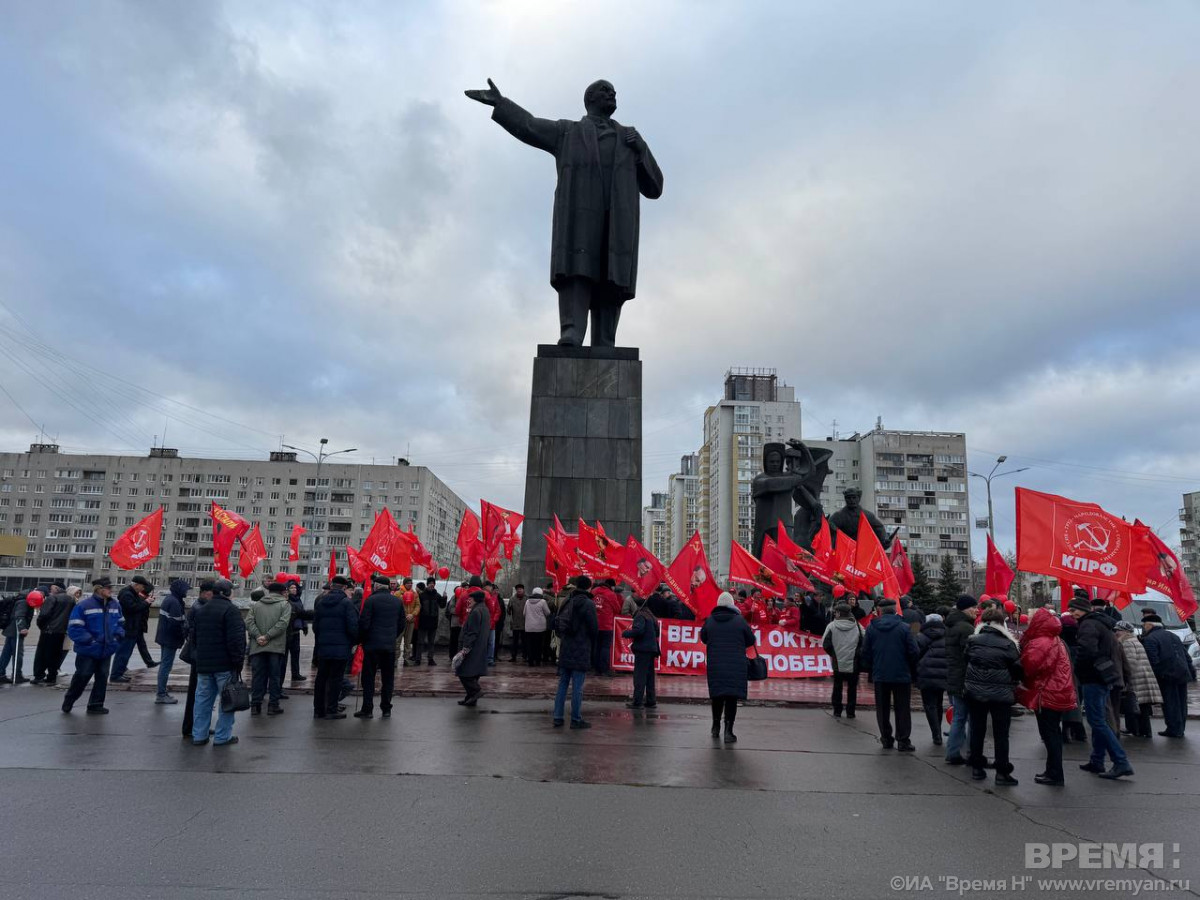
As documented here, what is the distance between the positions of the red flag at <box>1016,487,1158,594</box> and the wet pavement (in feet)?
6.66

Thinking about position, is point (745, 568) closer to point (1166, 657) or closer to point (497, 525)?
point (497, 525)

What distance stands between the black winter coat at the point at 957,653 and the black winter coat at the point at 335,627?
686 cm

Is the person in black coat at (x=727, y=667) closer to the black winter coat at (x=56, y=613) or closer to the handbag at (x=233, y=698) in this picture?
the handbag at (x=233, y=698)

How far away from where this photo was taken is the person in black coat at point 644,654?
1165 centimetres

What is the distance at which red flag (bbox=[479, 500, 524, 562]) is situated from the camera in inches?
725

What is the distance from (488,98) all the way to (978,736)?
16623mm

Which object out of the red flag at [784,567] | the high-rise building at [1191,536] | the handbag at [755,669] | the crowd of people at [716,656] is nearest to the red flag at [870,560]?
the crowd of people at [716,656]

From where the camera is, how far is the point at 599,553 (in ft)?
53.0

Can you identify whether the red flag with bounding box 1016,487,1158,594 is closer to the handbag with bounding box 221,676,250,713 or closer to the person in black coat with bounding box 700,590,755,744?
the person in black coat with bounding box 700,590,755,744

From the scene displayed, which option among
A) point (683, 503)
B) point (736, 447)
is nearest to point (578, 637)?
point (736, 447)

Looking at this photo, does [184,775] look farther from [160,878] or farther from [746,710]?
[746,710]

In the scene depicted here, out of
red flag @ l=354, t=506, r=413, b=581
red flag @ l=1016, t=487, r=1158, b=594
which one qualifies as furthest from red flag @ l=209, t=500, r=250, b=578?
red flag @ l=1016, t=487, r=1158, b=594

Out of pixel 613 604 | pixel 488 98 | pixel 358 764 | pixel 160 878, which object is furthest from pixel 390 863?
pixel 488 98

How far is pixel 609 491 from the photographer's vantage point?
1833 cm
